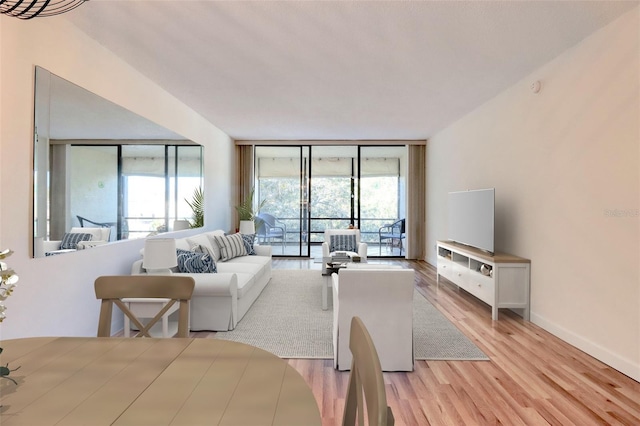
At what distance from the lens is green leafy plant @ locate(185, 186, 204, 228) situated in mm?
5125

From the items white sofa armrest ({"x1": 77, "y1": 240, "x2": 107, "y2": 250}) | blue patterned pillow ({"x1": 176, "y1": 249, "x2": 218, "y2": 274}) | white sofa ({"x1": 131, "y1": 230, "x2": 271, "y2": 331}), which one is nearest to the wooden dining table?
white sofa armrest ({"x1": 77, "y1": 240, "x2": 107, "y2": 250})

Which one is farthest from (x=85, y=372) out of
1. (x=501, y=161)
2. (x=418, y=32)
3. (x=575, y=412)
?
(x=501, y=161)

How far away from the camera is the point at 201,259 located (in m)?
3.65

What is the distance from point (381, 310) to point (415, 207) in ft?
18.1

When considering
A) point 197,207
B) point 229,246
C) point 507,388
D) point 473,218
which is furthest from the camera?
point 197,207

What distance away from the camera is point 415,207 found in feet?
25.4

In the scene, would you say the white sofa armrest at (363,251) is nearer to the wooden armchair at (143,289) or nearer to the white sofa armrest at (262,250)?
the white sofa armrest at (262,250)

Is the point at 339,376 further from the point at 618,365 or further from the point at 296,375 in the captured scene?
the point at 618,365

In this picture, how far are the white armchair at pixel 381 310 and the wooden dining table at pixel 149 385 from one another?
4.35 ft

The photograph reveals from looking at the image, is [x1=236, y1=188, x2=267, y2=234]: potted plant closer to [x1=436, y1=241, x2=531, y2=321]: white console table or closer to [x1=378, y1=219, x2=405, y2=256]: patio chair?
[x1=378, y1=219, x2=405, y2=256]: patio chair

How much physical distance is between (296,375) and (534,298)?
352 centimetres

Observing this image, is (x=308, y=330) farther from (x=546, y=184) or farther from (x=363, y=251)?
(x=546, y=184)

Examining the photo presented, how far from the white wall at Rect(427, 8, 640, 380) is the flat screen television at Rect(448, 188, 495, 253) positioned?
30cm

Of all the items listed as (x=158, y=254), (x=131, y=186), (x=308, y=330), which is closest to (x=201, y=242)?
(x=131, y=186)
